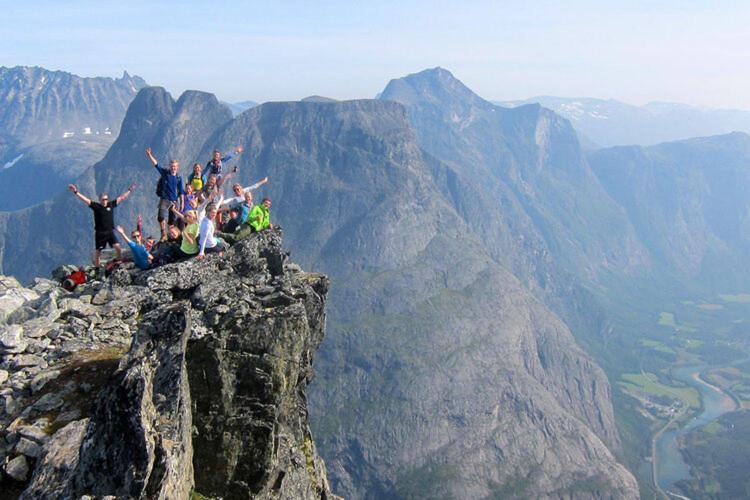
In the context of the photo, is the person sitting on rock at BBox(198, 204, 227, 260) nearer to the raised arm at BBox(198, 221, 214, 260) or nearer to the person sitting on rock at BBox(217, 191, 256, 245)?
the raised arm at BBox(198, 221, 214, 260)

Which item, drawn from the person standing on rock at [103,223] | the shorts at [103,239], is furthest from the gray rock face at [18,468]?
the shorts at [103,239]

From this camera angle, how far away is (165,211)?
4306cm

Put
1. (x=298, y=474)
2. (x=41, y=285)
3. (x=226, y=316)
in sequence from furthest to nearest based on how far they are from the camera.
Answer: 1. (x=41, y=285)
2. (x=298, y=474)
3. (x=226, y=316)

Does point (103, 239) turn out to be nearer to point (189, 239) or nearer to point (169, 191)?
point (169, 191)

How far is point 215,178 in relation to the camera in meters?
46.3

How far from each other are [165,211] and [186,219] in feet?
26.7

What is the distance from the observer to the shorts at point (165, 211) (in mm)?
41828

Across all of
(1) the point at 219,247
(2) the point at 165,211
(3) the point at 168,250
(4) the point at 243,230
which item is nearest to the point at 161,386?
(3) the point at 168,250

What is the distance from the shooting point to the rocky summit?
18797 mm

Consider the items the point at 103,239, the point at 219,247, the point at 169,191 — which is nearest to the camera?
the point at 219,247

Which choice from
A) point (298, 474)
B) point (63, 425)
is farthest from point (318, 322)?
point (63, 425)

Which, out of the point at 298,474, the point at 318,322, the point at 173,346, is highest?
the point at 173,346

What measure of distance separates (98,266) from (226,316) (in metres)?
16.1

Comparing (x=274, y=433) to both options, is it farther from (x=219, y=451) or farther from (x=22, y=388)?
(x=22, y=388)
